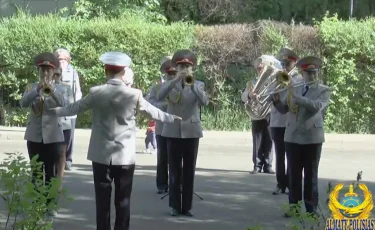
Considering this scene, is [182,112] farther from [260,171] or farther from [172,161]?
[260,171]

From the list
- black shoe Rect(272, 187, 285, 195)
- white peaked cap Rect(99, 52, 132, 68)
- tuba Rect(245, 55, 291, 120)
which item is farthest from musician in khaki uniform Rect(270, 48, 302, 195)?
white peaked cap Rect(99, 52, 132, 68)

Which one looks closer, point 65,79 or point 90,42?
point 65,79

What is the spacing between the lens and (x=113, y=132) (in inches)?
307

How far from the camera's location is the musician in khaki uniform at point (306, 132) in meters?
9.15

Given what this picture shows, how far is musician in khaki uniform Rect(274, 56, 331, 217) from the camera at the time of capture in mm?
9148

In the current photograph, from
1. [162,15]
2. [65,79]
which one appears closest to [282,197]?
[65,79]

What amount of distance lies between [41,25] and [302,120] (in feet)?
44.1

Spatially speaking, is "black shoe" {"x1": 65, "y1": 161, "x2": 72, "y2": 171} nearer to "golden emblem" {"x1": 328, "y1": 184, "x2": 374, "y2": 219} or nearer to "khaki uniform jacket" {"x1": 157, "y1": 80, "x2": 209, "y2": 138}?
"khaki uniform jacket" {"x1": 157, "y1": 80, "x2": 209, "y2": 138}

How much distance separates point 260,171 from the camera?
13312 mm

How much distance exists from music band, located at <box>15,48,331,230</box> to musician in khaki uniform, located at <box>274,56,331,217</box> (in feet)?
0.04

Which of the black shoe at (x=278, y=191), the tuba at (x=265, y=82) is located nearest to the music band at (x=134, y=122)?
the tuba at (x=265, y=82)

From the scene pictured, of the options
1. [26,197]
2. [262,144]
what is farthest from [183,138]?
[26,197]

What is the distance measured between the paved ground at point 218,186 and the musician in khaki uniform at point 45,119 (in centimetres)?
77

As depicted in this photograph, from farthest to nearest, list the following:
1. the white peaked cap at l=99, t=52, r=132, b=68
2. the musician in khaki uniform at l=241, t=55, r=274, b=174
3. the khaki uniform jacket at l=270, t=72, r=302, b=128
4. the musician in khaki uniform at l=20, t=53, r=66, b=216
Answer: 1. the musician in khaki uniform at l=241, t=55, r=274, b=174
2. the khaki uniform jacket at l=270, t=72, r=302, b=128
3. the musician in khaki uniform at l=20, t=53, r=66, b=216
4. the white peaked cap at l=99, t=52, r=132, b=68
